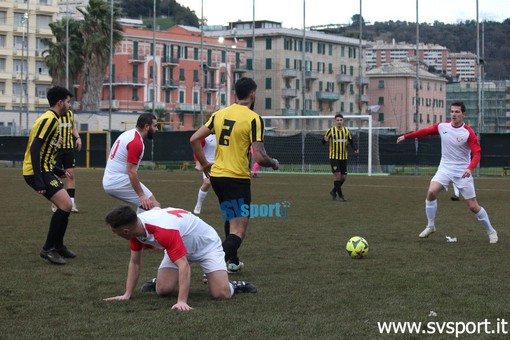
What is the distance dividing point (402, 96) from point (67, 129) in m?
54.0

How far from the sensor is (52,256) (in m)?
10.3

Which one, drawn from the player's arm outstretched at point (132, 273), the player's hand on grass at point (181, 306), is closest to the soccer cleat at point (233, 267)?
the player's arm outstretched at point (132, 273)

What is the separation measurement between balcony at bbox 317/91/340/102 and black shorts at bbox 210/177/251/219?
2657 inches

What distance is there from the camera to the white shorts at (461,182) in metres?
12.5

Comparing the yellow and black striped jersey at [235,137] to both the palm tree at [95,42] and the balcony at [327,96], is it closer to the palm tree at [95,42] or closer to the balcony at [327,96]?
the palm tree at [95,42]

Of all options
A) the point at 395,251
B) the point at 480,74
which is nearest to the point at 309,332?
the point at 395,251

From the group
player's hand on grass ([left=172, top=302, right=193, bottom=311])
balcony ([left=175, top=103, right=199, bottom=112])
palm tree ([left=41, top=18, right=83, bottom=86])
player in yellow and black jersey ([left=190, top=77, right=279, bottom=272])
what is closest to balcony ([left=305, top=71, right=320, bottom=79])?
balcony ([left=175, top=103, right=199, bottom=112])

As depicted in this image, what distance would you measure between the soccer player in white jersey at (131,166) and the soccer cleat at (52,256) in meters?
1.10

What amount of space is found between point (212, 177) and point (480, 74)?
3430cm

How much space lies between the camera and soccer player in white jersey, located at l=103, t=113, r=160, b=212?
10578mm

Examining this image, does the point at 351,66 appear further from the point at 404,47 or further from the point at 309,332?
the point at 309,332

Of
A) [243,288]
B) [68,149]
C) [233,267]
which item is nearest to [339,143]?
[68,149]

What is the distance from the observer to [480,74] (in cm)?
4156

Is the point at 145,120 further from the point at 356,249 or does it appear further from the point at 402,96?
the point at 402,96
